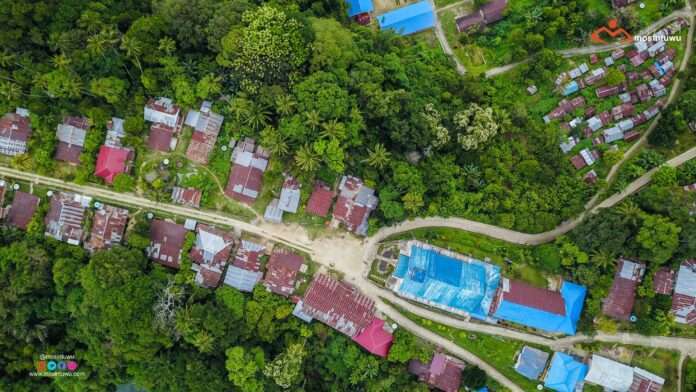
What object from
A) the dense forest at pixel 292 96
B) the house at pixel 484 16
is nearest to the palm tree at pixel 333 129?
the dense forest at pixel 292 96

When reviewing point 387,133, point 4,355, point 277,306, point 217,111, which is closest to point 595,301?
point 387,133

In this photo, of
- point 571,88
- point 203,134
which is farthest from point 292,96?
point 571,88

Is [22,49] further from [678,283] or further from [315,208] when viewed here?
[678,283]

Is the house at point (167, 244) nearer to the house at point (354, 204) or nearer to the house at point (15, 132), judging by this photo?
the house at point (354, 204)

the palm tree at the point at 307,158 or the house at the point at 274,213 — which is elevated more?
the palm tree at the point at 307,158

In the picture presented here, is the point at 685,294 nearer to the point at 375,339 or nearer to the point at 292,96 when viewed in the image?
the point at 375,339

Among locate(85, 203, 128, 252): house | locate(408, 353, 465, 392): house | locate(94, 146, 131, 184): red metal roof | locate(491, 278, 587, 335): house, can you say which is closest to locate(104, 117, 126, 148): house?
locate(94, 146, 131, 184): red metal roof
